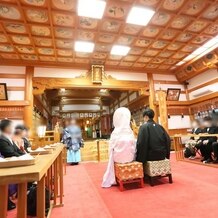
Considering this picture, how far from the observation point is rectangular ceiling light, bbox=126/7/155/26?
16.7 feet

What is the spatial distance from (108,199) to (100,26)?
15.5 ft

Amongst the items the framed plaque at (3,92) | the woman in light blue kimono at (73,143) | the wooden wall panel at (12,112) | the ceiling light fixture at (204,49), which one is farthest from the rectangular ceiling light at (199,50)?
the framed plaque at (3,92)

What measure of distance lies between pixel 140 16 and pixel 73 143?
4532mm

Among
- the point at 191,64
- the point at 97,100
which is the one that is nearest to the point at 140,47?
the point at 191,64

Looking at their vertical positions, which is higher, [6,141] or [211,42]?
[211,42]

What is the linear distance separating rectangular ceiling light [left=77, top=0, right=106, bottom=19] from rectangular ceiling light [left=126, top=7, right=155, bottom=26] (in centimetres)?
81

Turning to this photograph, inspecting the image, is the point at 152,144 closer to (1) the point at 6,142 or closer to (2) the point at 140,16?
(1) the point at 6,142

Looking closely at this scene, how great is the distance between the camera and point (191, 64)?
28.7 ft

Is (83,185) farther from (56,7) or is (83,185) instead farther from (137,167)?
(56,7)

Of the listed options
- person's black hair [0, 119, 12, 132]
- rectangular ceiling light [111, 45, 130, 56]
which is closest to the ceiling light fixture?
rectangular ceiling light [111, 45, 130, 56]

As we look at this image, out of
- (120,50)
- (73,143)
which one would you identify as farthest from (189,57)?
A: (73,143)

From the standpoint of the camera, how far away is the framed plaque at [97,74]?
8391 millimetres

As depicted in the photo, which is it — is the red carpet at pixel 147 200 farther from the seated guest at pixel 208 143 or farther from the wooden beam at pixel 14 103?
the wooden beam at pixel 14 103

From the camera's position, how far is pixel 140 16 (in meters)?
5.34
